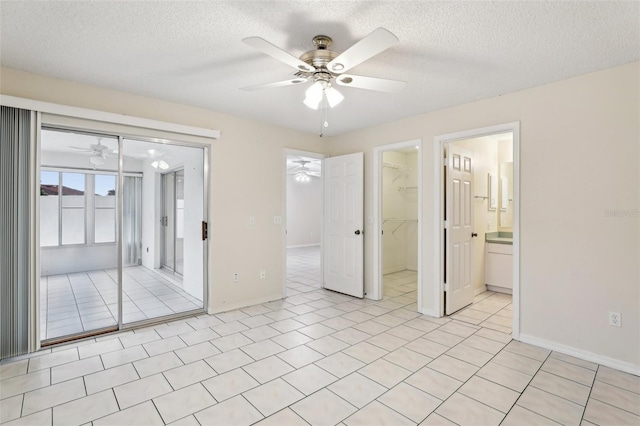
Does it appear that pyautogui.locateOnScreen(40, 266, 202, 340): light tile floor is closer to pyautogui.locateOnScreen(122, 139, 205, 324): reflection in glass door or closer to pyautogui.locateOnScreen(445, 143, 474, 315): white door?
pyautogui.locateOnScreen(122, 139, 205, 324): reflection in glass door

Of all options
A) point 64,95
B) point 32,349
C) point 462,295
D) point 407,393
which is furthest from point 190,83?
point 462,295

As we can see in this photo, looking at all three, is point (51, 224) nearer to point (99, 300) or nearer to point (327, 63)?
point (99, 300)

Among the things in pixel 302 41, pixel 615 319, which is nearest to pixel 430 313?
pixel 615 319

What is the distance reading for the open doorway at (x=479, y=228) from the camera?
11.9ft

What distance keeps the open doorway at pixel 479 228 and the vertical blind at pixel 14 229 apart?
13.8 ft

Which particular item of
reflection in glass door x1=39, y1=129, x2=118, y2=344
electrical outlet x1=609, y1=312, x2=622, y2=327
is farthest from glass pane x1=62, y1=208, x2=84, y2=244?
electrical outlet x1=609, y1=312, x2=622, y2=327

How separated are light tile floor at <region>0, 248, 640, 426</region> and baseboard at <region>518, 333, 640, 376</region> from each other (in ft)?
0.23

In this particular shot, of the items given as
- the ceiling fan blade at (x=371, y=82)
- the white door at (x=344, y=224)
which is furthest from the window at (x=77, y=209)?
the ceiling fan blade at (x=371, y=82)

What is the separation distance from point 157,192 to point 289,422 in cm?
524

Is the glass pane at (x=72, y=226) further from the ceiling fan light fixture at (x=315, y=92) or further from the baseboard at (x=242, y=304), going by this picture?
the ceiling fan light fixture at (x=315, y=92)

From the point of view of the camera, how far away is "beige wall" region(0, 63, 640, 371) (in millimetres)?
2537

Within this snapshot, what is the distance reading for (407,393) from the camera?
2.18m

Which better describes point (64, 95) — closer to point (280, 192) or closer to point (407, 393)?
point (280, 192)

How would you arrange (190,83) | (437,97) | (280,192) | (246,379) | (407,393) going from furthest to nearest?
(280,192)
(437,97)
(190,83)
(246,379)
(407,393)
